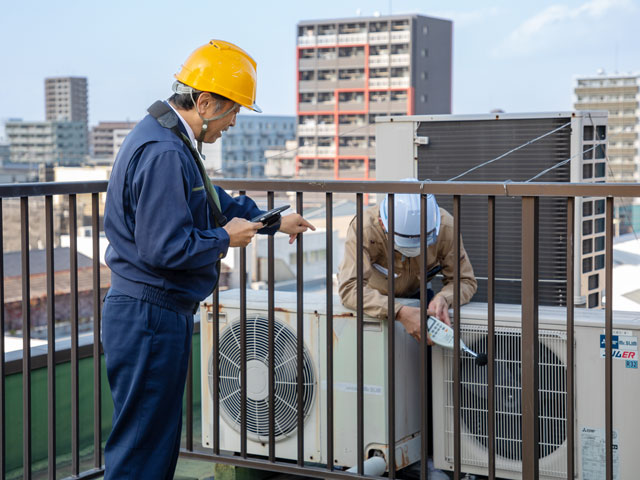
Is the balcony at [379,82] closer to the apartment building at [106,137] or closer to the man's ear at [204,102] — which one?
the apartment building at [106,137]

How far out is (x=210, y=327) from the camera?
10.6ft

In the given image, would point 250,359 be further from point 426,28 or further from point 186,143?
point 426,28

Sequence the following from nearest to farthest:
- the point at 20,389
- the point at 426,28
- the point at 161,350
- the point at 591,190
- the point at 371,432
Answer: the point at 161,350, the point at 591,190, the point at 371,432, the point at 20,389, the point at 426,28

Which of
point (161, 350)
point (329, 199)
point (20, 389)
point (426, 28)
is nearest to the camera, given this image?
point (161, 350)

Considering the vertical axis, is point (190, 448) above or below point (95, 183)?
below

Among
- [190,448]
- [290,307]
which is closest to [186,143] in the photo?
[290,307]

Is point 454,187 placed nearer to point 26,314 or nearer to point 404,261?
point 404,261

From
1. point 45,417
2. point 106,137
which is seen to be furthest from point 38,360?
point 106,137

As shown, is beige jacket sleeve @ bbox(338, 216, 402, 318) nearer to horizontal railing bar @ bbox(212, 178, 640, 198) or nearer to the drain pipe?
horizontal railing bar @ bbox(212, 178, 640, 198)

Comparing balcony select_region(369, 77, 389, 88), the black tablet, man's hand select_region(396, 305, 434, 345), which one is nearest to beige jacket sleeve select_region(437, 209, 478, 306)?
man's hand select_region(396, 305, 434, 345)

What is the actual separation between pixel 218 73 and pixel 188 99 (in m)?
0.11

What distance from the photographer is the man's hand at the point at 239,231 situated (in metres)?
2.17

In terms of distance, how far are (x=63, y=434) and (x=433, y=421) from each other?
6.67 feet

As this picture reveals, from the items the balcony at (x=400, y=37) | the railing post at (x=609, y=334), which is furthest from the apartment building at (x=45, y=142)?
the railing post at (x=609, y=334)
